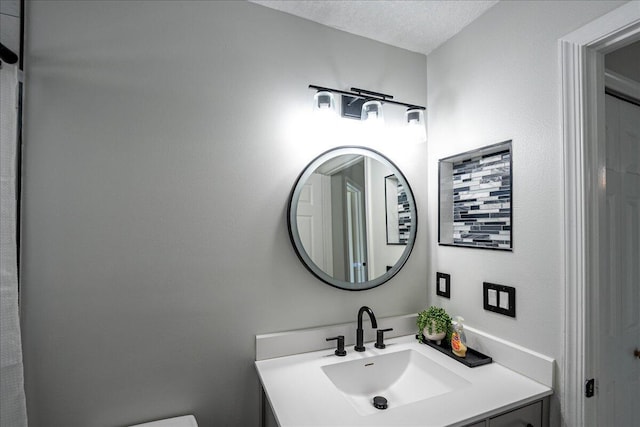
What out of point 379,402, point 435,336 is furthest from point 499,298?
point 379,402

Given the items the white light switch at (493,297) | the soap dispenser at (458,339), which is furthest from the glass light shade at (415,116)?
the soap dispenser at (458,339)

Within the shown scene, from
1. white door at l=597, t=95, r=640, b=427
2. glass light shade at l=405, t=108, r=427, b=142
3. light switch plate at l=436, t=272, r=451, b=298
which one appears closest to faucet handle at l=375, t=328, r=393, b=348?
light switch plate at l=436, t=272, r=451, b=298

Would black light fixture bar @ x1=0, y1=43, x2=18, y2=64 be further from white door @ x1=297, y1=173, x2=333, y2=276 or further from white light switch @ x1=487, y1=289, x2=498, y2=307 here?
white light switch @ x1=487, y1=289, x2=498, y2=307

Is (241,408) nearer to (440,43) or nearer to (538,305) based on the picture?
(538,305)

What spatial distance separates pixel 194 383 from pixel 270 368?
1.02 ft

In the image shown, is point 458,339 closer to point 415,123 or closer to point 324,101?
point 415,123

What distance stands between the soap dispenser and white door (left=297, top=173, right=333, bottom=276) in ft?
2.08

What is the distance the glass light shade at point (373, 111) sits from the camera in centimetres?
154

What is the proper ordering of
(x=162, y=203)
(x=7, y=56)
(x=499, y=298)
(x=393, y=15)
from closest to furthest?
(x=7, y=56) → (x=162, y=203) → (x=499, y=298) → (x=393, y=15)

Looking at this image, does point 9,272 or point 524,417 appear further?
point 524,417

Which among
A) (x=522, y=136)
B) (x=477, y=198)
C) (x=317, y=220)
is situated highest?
(x=522, y=136)

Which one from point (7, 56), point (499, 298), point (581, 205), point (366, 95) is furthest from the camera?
point (366, 95)

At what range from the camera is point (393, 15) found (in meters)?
1.52

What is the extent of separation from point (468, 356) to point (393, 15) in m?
1.61
